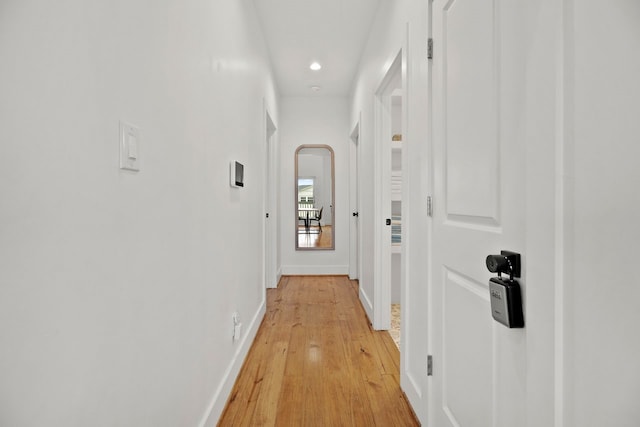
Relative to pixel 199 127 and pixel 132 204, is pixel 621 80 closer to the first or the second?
pixel 132 204

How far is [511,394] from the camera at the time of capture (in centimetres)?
93

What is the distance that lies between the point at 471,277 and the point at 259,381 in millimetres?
1459

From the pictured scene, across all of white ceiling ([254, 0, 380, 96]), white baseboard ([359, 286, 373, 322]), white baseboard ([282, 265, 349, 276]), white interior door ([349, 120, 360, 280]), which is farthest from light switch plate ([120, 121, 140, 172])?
white baseboard ([282, 265, 349, 276])

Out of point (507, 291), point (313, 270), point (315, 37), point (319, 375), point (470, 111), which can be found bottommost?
point (319, 375)

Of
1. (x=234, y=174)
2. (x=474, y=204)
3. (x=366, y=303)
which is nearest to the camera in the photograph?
(x=474, y=204)

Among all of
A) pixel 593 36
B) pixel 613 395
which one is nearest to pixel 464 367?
pixel 613 395

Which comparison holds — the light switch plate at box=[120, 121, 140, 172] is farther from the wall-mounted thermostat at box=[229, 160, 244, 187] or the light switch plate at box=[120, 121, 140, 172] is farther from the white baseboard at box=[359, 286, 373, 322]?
the white baseboard at box=[359, 286, 373, 322]

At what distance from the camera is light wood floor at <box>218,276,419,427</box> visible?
67.3 inches

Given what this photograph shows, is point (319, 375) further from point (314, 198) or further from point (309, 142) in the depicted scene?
point (309, 142)

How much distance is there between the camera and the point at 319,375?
2123 mm

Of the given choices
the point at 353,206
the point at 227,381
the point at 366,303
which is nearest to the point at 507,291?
the point at 227,381

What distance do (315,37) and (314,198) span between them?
7.86 ft

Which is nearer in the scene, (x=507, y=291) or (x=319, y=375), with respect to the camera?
(x=507, y=291)

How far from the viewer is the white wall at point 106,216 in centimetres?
56
